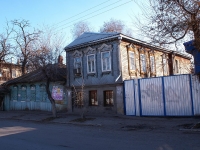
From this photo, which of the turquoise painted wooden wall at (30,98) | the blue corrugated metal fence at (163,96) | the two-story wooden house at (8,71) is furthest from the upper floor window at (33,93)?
the two-story wooden house at (8,71)

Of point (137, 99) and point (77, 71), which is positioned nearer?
point (137, 99)

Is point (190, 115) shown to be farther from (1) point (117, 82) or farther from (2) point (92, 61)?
(2) point (92, 61)

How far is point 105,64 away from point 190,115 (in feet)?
27.4

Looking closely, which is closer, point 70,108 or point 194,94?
point 194,94

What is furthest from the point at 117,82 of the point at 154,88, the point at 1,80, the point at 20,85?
the point at 1,80

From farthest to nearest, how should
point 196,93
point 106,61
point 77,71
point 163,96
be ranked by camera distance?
point 77,71 < point 106,61 < point 163,96 < point 196,93

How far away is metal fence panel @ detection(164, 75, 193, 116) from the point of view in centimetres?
1484

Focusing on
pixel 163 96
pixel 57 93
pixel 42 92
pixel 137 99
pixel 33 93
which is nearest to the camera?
pixel 163 96

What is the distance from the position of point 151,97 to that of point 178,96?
6.45 feet

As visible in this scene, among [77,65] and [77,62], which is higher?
[77,62]

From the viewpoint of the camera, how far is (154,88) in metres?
16.3

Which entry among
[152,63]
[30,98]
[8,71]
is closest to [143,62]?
[152,63]

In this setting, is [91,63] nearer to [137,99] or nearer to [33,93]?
[137,99]

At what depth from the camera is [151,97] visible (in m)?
16.5
